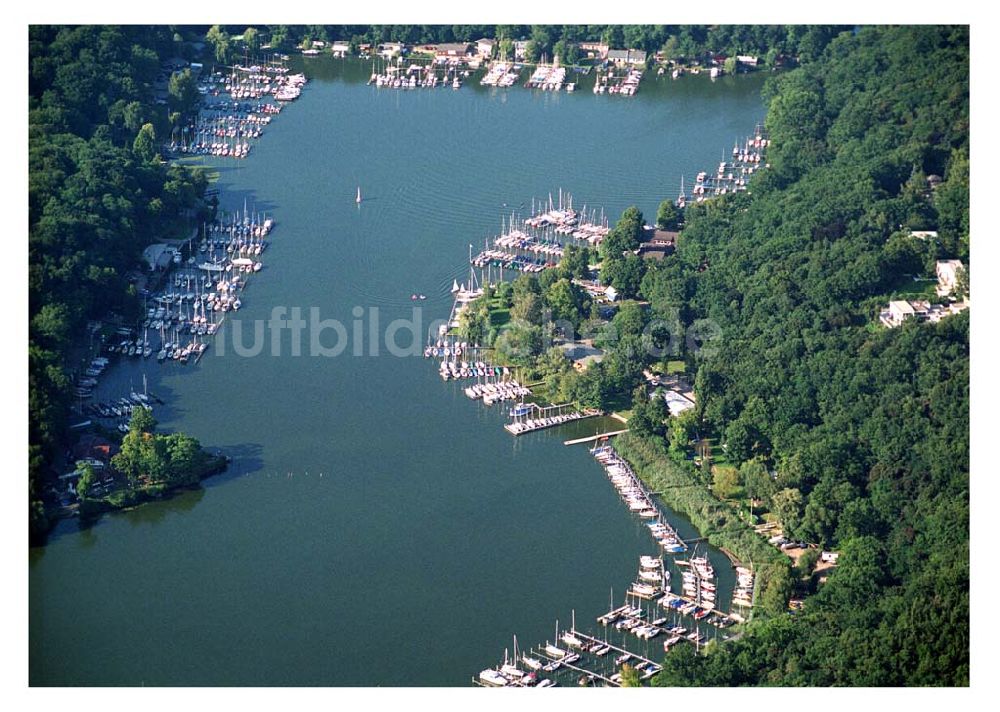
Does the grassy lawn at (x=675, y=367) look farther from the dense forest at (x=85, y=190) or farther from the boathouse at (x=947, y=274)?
the dense forest at (x=85, y=190)

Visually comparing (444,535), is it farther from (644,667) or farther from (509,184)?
(509,184)

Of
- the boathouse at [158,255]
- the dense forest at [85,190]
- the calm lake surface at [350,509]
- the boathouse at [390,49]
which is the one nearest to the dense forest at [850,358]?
the calm lake surface at [350,509]

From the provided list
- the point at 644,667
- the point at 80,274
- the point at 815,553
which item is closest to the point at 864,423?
the point at 815,553

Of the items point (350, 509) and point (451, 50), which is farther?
point (451, 50)

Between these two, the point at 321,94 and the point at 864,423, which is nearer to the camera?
the point at 864,423

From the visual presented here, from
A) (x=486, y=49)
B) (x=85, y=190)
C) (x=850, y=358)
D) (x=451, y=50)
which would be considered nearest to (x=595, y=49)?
(x=486, y=49)

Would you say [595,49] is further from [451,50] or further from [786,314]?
[786,314]

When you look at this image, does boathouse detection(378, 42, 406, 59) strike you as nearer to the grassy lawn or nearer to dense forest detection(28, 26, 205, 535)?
dense forest detection(28, 26, 205, 535)
